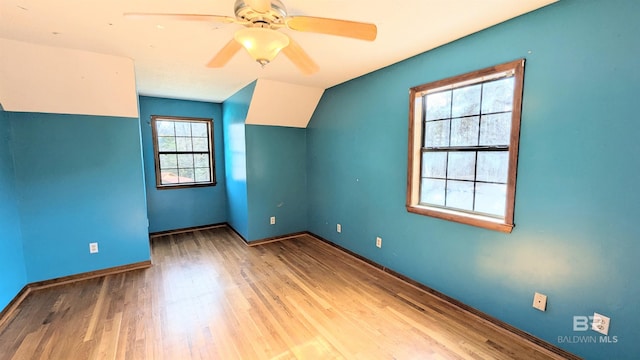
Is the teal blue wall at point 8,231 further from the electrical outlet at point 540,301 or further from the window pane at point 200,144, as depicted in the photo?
the electrical outlet at point 540,301

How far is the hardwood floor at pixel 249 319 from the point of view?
1817 mm

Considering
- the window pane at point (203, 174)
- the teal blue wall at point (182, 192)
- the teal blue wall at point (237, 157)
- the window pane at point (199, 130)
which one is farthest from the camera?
the window pane at point (203, 174)

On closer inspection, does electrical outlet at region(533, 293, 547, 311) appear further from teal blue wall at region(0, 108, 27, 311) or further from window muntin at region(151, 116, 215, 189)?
window muntin at region(151, 116, 215, 189)

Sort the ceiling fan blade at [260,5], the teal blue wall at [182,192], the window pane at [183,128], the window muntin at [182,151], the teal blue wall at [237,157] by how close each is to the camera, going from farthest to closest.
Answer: the window pane at [183,128] < the window muntin at [182,151] < the teal blue wall at [182,192] < the teal blue wall at [237,157] < the ceiling fan blade at [260,5]

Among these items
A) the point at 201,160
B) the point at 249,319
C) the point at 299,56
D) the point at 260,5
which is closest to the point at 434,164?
the point at 299,56

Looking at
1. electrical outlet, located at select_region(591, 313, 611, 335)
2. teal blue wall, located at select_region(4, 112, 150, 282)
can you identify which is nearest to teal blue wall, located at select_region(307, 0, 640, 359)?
electrical outlet, located at select_region(591, 313, 611, 335)

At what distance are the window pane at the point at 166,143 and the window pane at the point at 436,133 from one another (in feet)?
13.5

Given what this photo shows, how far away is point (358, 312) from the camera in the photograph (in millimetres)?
2271

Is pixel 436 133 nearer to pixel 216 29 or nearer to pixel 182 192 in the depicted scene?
pixel 216 29

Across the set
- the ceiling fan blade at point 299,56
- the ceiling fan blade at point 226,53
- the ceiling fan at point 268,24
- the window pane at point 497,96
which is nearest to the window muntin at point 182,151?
the ceiling fan blade at point 226,53

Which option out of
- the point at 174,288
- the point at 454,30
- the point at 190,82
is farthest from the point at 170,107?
the point at 454,30

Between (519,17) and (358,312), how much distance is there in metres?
2.61

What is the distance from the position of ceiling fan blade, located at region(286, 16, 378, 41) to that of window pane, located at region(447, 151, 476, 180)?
1430mm

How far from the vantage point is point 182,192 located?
4.59 m
